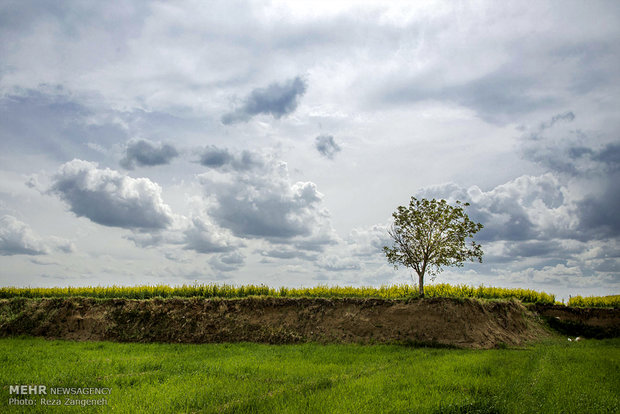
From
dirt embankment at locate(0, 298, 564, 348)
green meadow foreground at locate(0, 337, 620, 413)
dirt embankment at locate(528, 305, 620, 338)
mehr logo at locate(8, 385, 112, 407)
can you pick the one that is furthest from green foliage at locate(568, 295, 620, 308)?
mehr logo at locate(8, 385, 112, 407)

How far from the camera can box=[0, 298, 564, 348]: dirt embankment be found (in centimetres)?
1862

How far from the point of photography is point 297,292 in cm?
2322

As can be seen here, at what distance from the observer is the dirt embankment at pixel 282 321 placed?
61.1 ft

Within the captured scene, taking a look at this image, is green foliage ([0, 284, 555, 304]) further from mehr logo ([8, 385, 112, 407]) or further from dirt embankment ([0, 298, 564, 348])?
mehr logo ([8, 385, 112, 407])

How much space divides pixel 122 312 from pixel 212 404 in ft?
52.6

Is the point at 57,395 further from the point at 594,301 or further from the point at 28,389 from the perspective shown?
the point at 594,301

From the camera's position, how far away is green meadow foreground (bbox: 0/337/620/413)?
8.84 meters

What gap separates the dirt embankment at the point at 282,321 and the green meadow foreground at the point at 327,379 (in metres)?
2.12

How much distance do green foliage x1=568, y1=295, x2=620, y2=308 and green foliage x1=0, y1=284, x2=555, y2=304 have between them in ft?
9.58

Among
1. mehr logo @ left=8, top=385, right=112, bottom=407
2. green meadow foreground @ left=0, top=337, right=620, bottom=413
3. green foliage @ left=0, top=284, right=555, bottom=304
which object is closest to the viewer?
green meadow foreground @ left=0, top=337, right=620, bottom=413

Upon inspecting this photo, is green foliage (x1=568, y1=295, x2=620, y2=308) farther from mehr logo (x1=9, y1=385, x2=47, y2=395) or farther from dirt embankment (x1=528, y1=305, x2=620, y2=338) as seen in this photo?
mehr logo (x1=9, y1=385, x2=47, y2=395)

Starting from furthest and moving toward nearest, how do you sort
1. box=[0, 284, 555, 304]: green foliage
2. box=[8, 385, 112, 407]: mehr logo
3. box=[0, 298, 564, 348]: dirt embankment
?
box=[0, 284, 555, 304]: green foliage < box=[0, 298, 564, 348]: dirt embankment < box=[8, 385, 112, 407]: mehr logo

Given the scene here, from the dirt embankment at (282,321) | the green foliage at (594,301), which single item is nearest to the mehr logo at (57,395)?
the dirt embankment at (282,321)

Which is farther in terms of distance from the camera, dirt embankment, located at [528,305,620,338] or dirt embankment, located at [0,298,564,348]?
dirt embankment, located at [528,305,620,338]
